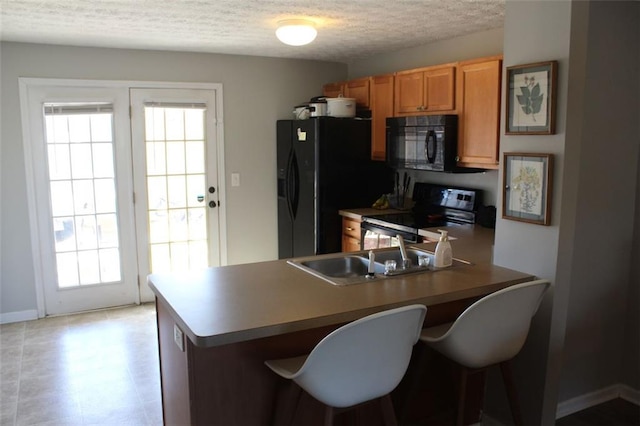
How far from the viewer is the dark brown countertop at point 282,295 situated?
6.19ft

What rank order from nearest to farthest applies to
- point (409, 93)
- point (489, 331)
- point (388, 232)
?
point (489, 331), point (388, 232), point (409, 93)

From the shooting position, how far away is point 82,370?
3.55 metres

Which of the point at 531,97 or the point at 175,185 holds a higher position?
the point at 531,97

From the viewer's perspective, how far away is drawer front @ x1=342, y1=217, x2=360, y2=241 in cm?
456

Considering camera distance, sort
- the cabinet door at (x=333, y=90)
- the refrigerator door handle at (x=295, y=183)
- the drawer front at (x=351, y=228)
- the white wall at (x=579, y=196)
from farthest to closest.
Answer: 1. the cabinet door at (x=333, y=90)
2. the refrigerator door handle at (x=295, y=183)
3. the drawer front at (x=351, y=228)
4. the white wall at (x=579, y=196)

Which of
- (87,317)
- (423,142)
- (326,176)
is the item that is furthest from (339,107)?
(87,317)

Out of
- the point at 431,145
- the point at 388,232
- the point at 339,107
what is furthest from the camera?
the point at 339,107

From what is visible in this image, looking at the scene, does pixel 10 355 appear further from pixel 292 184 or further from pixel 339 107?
pixel 339 107

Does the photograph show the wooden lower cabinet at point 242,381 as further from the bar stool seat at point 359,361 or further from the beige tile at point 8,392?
the beige tile at point 8,392

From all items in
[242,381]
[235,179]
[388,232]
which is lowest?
[242,381]

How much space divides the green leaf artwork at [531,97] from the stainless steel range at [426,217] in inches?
62.0

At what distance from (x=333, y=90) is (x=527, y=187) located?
10.3 ft

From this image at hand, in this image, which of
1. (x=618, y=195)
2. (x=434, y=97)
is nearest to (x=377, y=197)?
(x=434, y=97)

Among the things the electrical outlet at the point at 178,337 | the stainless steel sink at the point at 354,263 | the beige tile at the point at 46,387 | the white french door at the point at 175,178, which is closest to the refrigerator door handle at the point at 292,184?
the white french door at the point at 175,178
